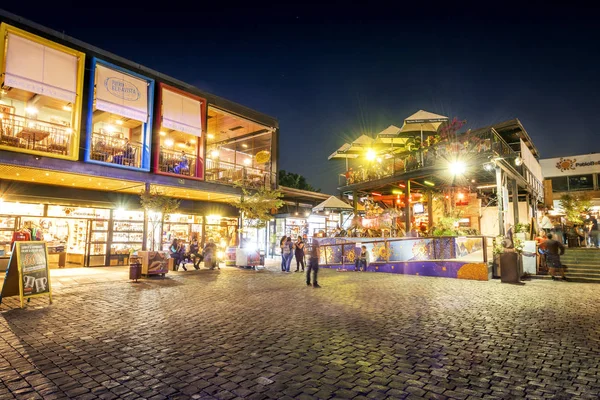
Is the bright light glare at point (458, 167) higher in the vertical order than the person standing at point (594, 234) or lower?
higher

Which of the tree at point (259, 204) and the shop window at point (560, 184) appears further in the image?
the shop window at point (560, 184)

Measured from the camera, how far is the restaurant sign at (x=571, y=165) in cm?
3419

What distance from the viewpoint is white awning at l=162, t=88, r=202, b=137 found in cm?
1548

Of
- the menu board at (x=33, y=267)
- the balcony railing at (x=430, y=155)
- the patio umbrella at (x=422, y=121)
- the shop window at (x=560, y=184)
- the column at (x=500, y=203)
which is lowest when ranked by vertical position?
the menu board at (x=33, y=267)

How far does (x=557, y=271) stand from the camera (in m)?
12.8

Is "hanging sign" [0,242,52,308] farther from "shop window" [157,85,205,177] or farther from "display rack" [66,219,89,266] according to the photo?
"display rack" [66,219,89,266]

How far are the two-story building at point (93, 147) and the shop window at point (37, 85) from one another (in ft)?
0.11

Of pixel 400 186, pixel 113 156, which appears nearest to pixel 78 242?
pixel 113 156

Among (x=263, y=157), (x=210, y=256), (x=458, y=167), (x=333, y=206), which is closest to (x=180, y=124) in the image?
(x=263, y=157)

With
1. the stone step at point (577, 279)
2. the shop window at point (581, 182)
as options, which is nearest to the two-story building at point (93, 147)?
the stone step at point (577, 279)

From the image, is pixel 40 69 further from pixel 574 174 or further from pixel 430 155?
pixel 574 174

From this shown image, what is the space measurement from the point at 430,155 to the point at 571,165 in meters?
27.6

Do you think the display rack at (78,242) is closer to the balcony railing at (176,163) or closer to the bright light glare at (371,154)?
the balcony railing at (176,163)

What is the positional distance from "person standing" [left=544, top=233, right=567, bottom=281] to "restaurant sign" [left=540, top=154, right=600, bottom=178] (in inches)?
1159
